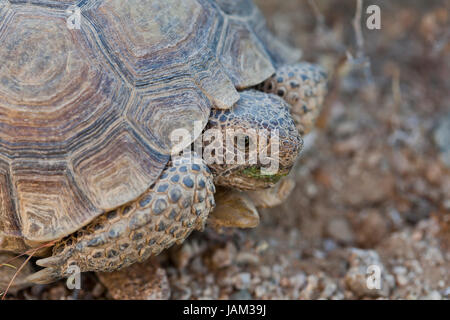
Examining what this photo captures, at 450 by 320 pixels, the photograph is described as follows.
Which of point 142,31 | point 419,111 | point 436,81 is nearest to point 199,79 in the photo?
point 142,31

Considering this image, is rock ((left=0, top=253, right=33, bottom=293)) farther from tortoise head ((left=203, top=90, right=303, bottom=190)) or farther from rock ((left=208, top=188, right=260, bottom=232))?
tortoise head ((left=203, top=90, right=303, bottom=190))

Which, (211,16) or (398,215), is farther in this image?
(398,215)

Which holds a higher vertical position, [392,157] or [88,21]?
[88,21]

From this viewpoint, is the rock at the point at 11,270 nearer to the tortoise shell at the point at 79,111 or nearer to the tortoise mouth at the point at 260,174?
the tortoise shell at the point at 79,111

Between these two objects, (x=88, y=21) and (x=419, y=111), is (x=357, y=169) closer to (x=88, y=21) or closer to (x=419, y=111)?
(x=419, y=111)

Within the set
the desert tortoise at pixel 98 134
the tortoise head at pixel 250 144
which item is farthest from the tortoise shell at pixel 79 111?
the tortoise head at pixel 250 144

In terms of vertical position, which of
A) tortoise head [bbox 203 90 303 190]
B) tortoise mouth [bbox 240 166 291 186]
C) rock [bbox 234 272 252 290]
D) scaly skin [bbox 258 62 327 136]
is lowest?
rock [bbox 234 272 252 290]

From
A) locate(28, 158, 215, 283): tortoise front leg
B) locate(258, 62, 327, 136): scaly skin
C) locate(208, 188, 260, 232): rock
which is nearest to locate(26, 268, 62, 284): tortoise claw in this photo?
locate(28, 158, 215, 283): tortoise front leg

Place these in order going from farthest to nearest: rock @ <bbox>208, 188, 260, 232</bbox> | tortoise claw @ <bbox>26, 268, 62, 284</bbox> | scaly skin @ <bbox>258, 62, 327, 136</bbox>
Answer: scaly skin @ <bbox>258, 62, 327, 136</bbox>, rock @ <bbox>208, 188, 260, 232</bbox>, tortoise claw @ <bbox>26, 268, 62, 284</bbox>
